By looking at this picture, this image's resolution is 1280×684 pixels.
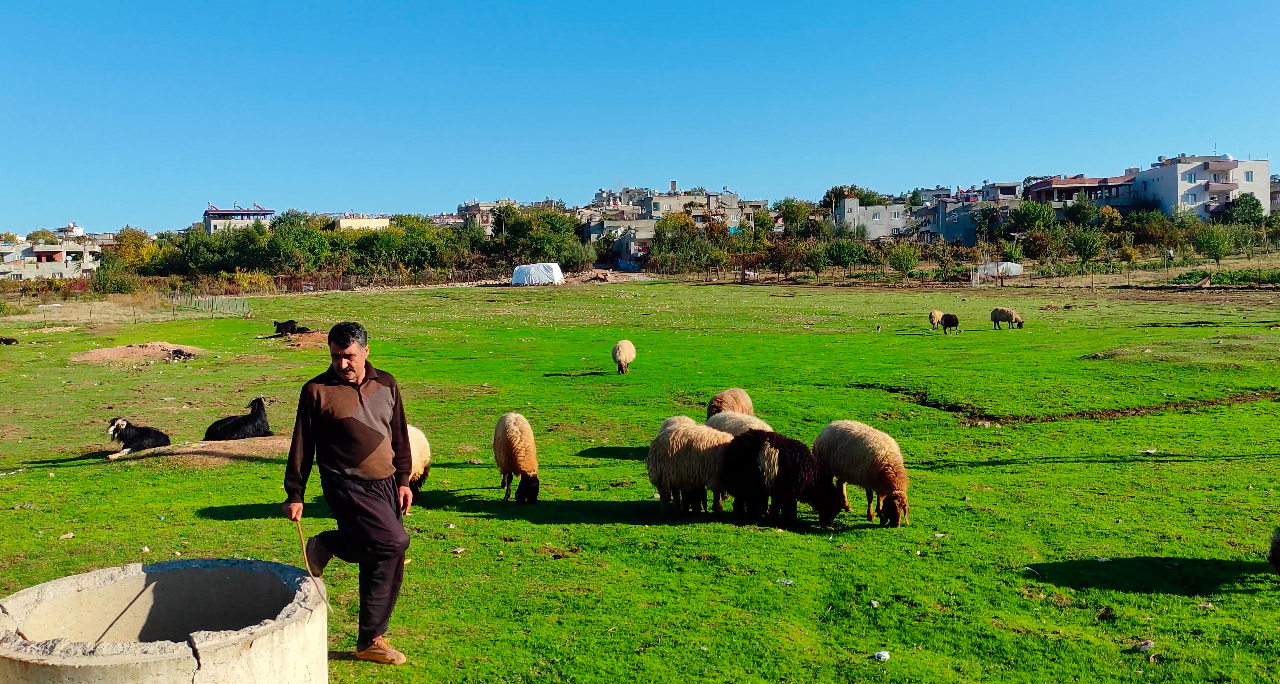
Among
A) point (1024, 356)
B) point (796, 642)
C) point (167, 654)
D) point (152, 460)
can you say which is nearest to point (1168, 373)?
point (1024, 356)

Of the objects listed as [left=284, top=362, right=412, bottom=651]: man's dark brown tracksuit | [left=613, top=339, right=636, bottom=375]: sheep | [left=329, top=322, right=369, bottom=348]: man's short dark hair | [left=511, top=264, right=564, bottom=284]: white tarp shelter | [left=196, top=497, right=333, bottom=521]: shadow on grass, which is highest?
[left=511, top=264, right=564, bottom=284]: white tarp shelter

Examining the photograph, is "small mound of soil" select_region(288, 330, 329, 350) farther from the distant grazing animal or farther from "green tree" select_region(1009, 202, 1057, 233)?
"green tree" select_region(1009, 202, 1057, 233)

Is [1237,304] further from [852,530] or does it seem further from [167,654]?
[167,654]

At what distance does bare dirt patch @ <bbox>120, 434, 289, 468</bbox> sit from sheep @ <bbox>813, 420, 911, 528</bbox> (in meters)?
9.30

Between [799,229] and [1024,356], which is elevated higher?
[799,229]

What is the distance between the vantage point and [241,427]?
58.6ft

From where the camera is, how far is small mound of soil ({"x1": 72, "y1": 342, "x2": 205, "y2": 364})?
109 ft

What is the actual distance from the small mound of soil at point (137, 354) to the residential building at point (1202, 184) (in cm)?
11249

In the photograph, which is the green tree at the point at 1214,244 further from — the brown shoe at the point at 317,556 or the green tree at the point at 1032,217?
the brown shoe at the point at 317,556

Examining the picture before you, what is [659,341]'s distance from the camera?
39.4m

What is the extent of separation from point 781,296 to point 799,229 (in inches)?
2271

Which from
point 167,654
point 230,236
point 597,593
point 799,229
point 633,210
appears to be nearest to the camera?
point 167,654

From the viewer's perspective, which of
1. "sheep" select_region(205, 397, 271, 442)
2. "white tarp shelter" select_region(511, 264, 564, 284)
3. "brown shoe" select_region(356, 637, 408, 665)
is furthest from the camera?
"white tarp shelter" select_region(511, 264, 564, 284)

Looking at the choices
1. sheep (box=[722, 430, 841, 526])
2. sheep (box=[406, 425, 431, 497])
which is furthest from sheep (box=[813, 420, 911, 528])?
sheep (box=[406, 425, 431, 497])
